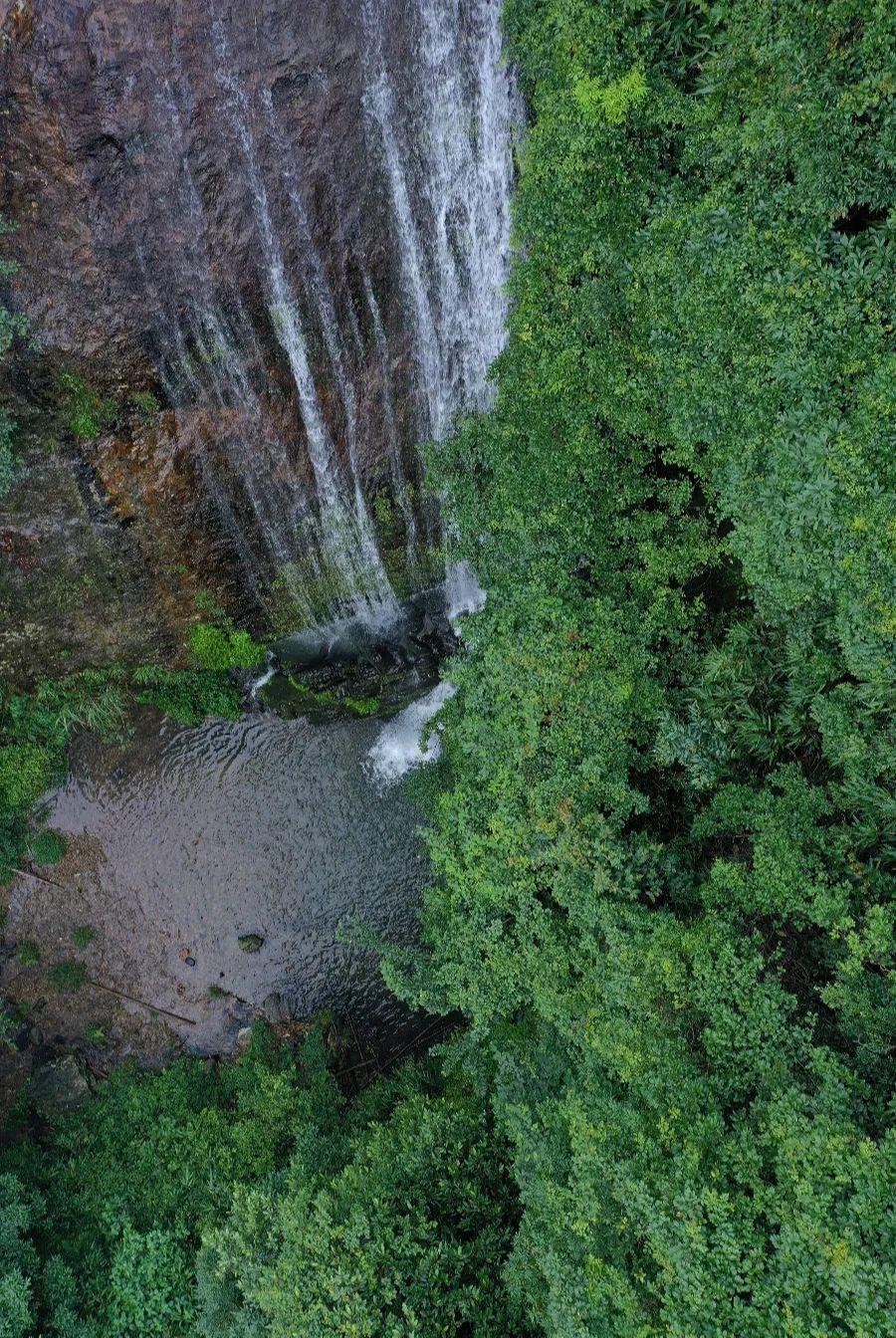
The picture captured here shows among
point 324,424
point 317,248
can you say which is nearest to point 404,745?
point 324,424

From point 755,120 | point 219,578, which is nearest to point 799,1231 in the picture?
point 755,120

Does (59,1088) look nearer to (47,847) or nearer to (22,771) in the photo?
(47,847)

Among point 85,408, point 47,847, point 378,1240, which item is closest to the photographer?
point 378,1240

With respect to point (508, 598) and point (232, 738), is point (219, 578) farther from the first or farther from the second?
point (508, 598)

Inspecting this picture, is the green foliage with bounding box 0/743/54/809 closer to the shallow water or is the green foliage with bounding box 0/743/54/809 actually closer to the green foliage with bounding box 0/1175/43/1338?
the shallow water

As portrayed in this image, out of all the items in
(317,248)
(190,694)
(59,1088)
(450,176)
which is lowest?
(59,1088)

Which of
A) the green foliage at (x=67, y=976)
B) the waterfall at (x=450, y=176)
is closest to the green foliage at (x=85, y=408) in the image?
the waterfall at (x=450, y=176)
